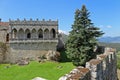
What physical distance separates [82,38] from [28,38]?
58.9 feet

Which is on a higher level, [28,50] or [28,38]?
[28,38]

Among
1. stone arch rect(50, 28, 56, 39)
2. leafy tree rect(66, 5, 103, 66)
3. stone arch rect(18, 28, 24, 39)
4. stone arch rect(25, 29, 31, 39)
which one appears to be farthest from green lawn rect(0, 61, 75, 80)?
stone arch rect(50, 28, 56, 39)

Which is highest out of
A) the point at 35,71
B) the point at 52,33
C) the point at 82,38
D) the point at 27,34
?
the point at 52,33

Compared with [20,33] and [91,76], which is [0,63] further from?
[91,76]

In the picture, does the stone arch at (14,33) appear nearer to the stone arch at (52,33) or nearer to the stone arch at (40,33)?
the stone arch at (40,33)

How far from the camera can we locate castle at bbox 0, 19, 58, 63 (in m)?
60.8

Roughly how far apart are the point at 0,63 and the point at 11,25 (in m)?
9.16

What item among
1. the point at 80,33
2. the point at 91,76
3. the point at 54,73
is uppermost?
the point at 80,33

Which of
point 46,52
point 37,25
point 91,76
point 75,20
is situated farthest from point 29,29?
point 91,76

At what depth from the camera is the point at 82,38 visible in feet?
157

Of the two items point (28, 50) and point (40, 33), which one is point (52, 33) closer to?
point (40, 33)

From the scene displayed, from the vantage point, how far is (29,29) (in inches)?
2416

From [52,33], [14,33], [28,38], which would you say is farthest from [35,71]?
[14,33]

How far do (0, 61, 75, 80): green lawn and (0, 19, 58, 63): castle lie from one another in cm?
426
